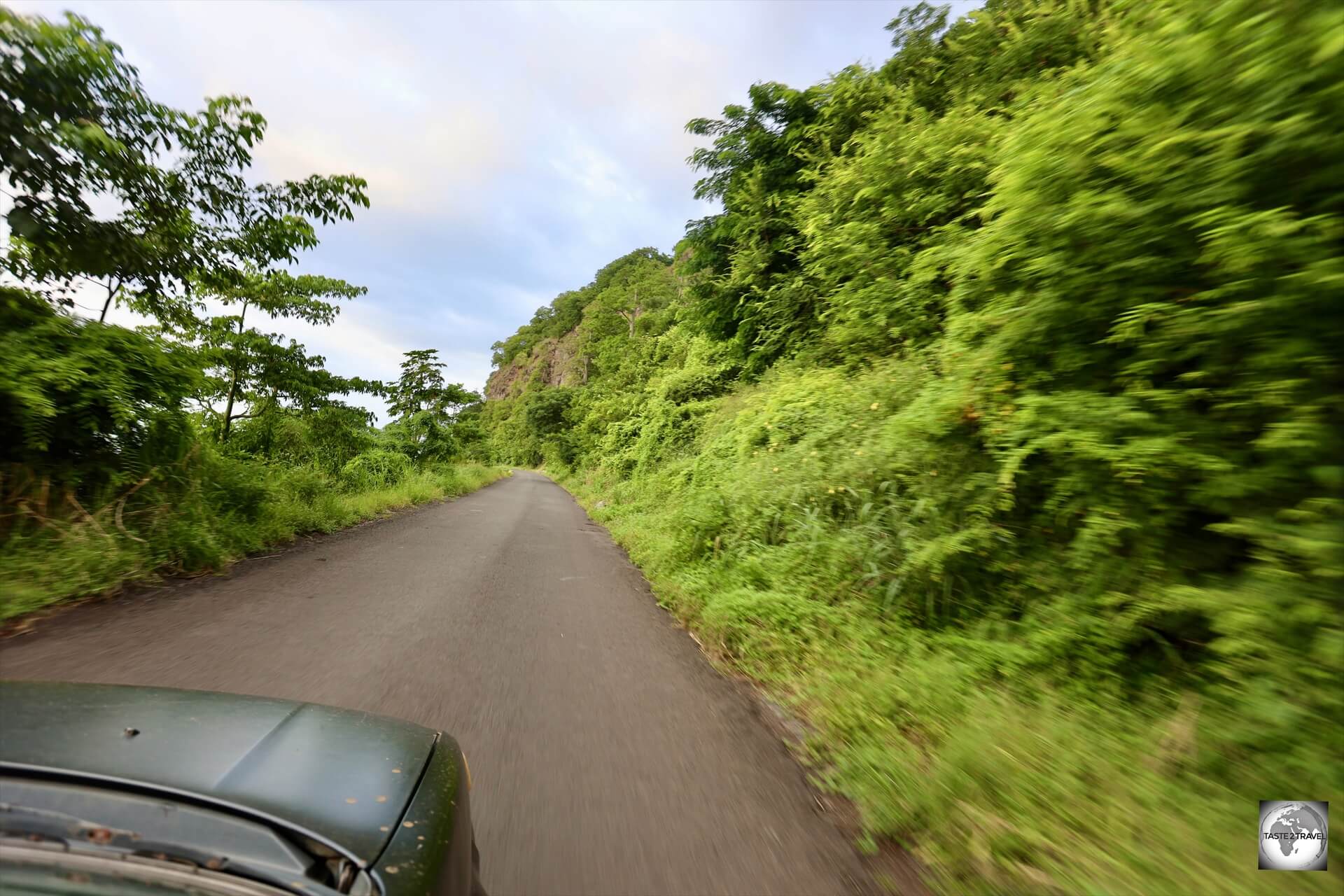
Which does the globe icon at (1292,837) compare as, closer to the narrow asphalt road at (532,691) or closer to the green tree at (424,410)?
the narrow asphalt road at (532,691)

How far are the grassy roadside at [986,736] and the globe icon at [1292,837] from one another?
5 cm

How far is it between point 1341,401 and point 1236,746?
154 centimetres

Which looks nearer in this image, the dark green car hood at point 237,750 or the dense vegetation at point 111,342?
the dark green car hood at point 237,750

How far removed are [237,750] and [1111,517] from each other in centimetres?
414

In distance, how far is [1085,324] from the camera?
11.4ft

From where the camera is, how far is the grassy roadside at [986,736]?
6.89 feet

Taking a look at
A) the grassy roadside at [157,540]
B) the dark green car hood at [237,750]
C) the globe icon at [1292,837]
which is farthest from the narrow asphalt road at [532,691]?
the globe icon at [1292,837]

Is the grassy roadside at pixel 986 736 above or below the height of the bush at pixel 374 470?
below

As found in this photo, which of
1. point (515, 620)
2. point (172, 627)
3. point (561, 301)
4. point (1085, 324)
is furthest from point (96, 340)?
point (561, 301)

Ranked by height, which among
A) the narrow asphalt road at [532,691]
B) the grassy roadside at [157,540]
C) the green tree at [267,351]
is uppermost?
the green tree at [267,351]

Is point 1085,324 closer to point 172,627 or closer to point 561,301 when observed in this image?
point 172,627

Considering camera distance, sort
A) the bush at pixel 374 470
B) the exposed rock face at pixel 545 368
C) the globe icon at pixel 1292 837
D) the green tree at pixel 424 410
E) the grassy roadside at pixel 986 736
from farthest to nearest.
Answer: the exposed rock face at pixel 545 368
the green tree at pixel 424 410
the bush at pixel 374 470
the grassy roadside at pixel 986 736
the globe icon at pixel 1292 837

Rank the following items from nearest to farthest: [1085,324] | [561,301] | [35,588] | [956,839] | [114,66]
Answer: [956,839] → [1085,324] → [35,588] → [114,66] → [561,301]

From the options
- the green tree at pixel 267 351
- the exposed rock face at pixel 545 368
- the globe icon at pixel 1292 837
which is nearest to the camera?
the globe icon at pixel 1292 837
